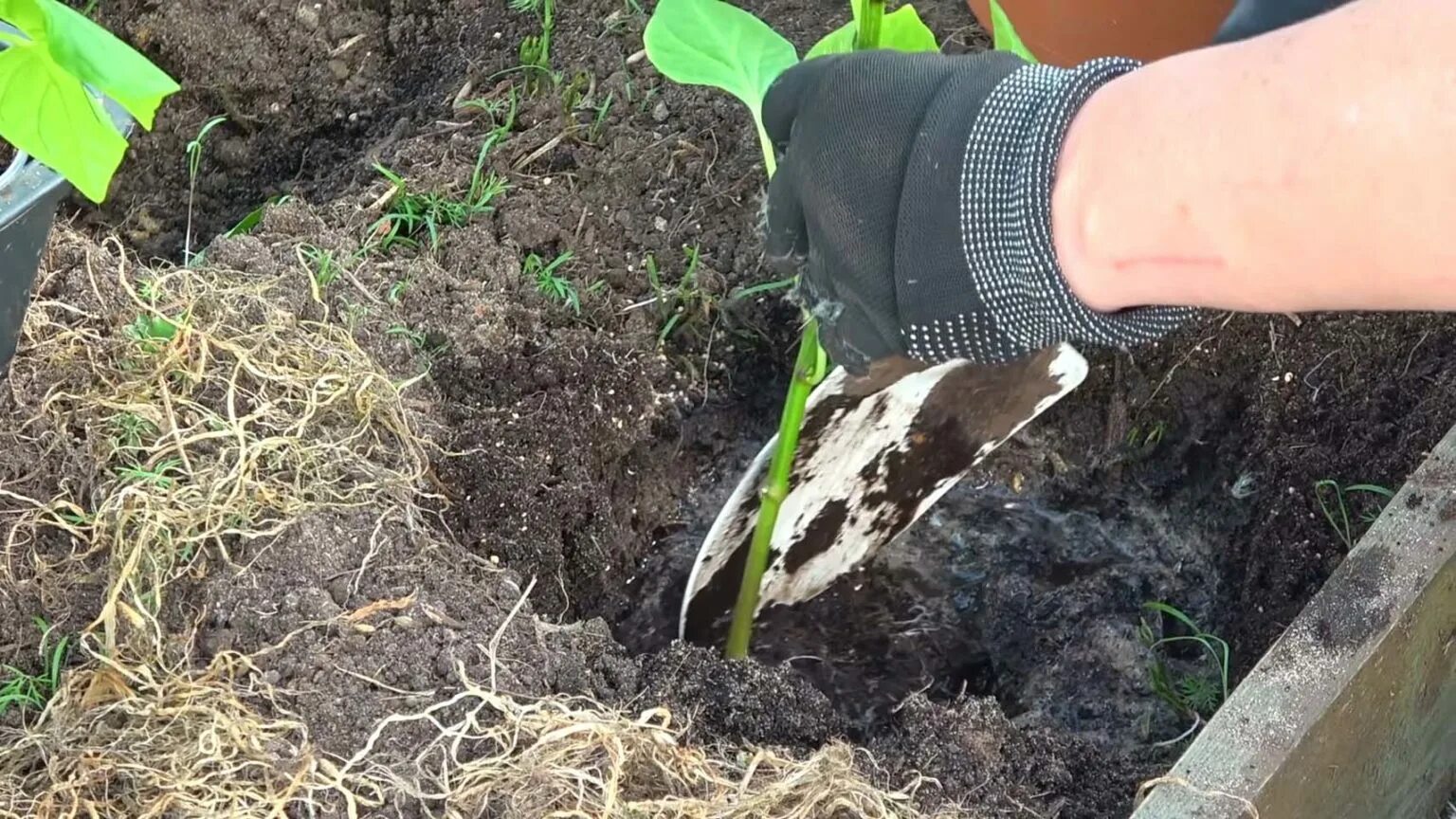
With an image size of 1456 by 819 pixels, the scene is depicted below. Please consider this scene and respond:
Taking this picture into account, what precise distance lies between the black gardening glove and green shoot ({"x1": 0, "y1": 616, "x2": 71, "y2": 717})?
690 millimetres

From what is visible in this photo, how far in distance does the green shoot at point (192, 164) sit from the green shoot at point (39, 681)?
0.64 metres

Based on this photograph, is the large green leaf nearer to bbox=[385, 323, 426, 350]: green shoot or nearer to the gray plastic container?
bbox=[385, 323, 426, 350]: green shoot

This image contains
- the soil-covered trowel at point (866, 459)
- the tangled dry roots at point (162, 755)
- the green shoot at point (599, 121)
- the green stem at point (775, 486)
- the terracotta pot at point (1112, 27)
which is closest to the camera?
the tangled dry roots at point (162, 755)

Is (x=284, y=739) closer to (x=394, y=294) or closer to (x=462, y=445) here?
(x=462, y=445)

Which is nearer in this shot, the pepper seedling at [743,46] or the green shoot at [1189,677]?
the pepper seedling at [743,46]

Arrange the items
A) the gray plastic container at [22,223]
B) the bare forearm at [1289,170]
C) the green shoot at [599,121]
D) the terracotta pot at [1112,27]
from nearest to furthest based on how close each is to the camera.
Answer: the bare forearm at [1289,170]
the gray plastic container at [22,223]
the terracotta pot at [1112,27]
the green shoot at [599,121]

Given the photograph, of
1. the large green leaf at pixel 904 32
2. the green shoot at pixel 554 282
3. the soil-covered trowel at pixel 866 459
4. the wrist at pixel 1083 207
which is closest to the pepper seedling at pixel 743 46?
the large green leaf at pixel 904 32

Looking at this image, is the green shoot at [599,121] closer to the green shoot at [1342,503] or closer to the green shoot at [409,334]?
the green shoot at [409,334]

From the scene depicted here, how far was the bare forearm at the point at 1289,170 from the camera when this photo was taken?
690 mm

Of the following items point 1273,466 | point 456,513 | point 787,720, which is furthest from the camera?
point 1273,466

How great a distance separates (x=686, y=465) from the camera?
5.08 ft

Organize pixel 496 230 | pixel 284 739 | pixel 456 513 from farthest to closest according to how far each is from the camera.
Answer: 1. pixel 496 230
2. pixel 456 513
3. pixel 284 739

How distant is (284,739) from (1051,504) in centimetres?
96

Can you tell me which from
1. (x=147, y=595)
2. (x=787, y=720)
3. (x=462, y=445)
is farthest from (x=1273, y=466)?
(x=147, y=595)
